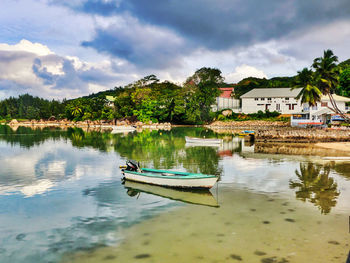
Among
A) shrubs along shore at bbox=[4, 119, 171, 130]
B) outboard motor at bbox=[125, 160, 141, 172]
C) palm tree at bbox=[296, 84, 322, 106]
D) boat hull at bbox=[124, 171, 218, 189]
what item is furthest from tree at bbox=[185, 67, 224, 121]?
boat hull at bbox=[124, 171, 218, 189]

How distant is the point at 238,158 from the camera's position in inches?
1419

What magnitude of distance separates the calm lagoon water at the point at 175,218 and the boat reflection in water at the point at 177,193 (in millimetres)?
75

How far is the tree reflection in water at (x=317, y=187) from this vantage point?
59.4ft

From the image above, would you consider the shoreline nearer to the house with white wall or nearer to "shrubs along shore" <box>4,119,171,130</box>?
"shrubs along shore" <box>4,119,171,130</box>

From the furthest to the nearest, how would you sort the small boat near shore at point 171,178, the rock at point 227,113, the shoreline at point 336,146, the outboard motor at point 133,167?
1. the rock at point 227,113
2. the shoreline at point 336,146
3. the outboard motor at point 133,167
4. the small boat near shore at point 171,178

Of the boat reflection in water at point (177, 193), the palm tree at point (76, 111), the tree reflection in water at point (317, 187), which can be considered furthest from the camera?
the palm tree at point (76, 111)

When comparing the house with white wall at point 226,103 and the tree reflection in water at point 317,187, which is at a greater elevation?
the house with white wall at point 226,103

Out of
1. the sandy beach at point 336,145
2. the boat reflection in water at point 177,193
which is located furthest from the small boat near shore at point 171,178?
the sandy beach at point 336,145

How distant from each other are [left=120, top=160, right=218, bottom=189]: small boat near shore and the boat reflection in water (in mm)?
356

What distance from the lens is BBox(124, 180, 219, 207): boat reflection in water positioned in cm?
1869

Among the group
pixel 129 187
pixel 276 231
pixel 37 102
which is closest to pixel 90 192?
pixel 129 187

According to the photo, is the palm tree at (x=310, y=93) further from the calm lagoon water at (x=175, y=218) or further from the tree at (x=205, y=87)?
the tree at (x=205, y=87)

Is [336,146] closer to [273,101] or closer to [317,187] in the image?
[317,187]

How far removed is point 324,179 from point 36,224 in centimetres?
2302
